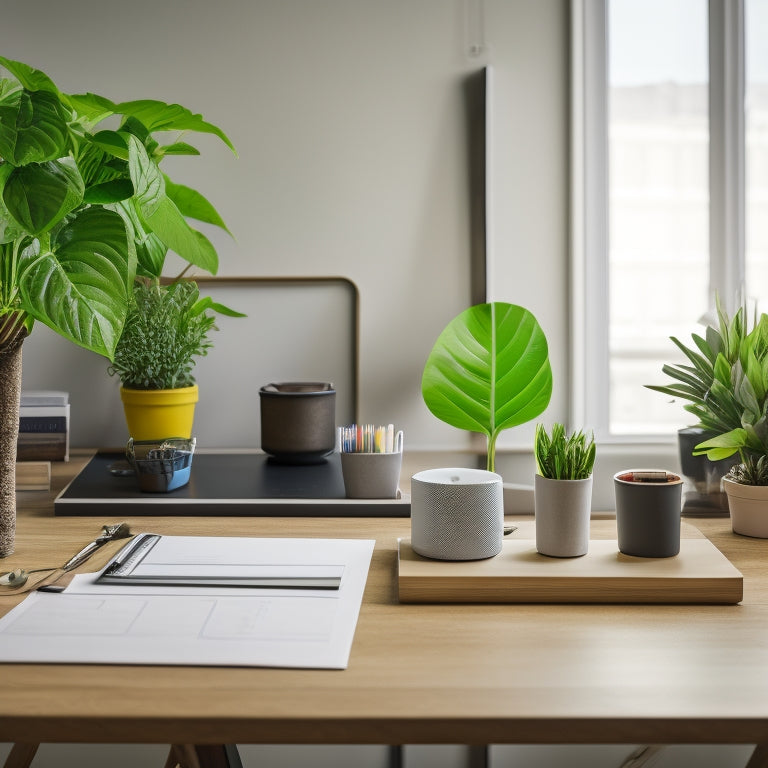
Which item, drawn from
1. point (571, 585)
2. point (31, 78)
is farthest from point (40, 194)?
point (571, 585)

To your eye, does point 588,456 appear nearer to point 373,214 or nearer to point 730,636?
point 730,636

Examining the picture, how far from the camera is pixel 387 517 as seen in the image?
110 centimetres

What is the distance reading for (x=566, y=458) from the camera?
2.77 ft

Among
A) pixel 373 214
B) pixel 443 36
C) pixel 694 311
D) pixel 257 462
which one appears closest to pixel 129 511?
pixel 257 462

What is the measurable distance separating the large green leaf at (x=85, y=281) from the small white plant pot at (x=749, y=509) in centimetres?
79

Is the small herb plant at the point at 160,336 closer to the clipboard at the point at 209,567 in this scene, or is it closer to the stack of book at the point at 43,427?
the stack of book at the point at 43,427

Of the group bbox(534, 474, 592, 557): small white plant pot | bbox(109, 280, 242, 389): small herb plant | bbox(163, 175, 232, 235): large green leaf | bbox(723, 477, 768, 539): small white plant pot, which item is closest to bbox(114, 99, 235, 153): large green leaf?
bbox(163, 175, 232, 235): large green leaf

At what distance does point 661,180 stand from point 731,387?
0.61 meters

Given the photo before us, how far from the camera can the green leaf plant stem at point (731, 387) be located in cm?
104

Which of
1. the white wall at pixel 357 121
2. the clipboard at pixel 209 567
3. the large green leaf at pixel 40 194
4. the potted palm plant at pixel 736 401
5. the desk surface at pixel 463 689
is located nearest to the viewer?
the desk surface at pixel 463 689

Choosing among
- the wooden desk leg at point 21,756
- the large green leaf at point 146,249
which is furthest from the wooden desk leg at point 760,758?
the wooden desk leg at point 21,756

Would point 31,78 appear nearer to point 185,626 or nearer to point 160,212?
point 160,212

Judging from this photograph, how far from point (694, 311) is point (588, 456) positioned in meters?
0.86

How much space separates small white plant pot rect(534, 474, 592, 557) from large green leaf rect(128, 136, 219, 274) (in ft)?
1.65
